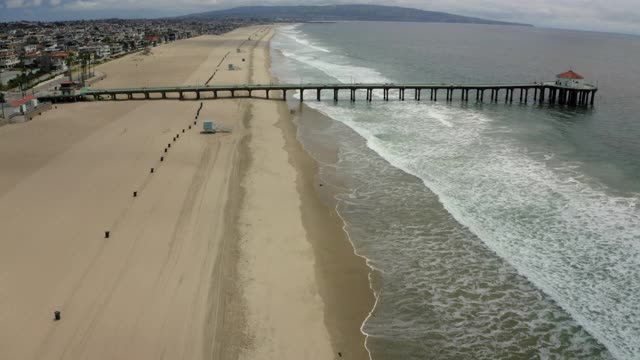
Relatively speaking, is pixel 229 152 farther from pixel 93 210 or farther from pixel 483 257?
pixel 483 257

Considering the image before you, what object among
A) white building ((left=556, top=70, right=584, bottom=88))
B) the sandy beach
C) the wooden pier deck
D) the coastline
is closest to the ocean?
the coastline

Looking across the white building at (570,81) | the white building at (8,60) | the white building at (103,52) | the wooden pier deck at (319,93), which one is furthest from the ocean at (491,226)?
the white building at (103,52)

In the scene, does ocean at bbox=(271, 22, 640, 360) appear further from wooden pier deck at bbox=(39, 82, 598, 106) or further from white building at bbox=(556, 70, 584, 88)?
white building at bbox=(556, 70, 584, 88)

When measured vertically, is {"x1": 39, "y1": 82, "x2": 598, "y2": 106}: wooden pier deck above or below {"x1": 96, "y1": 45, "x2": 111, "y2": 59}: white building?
below

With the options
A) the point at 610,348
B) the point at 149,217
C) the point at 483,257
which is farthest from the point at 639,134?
the point at 149,217

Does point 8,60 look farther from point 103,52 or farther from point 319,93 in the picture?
point 319,93

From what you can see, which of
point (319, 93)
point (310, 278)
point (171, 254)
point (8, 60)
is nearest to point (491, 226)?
point (310, 278)
